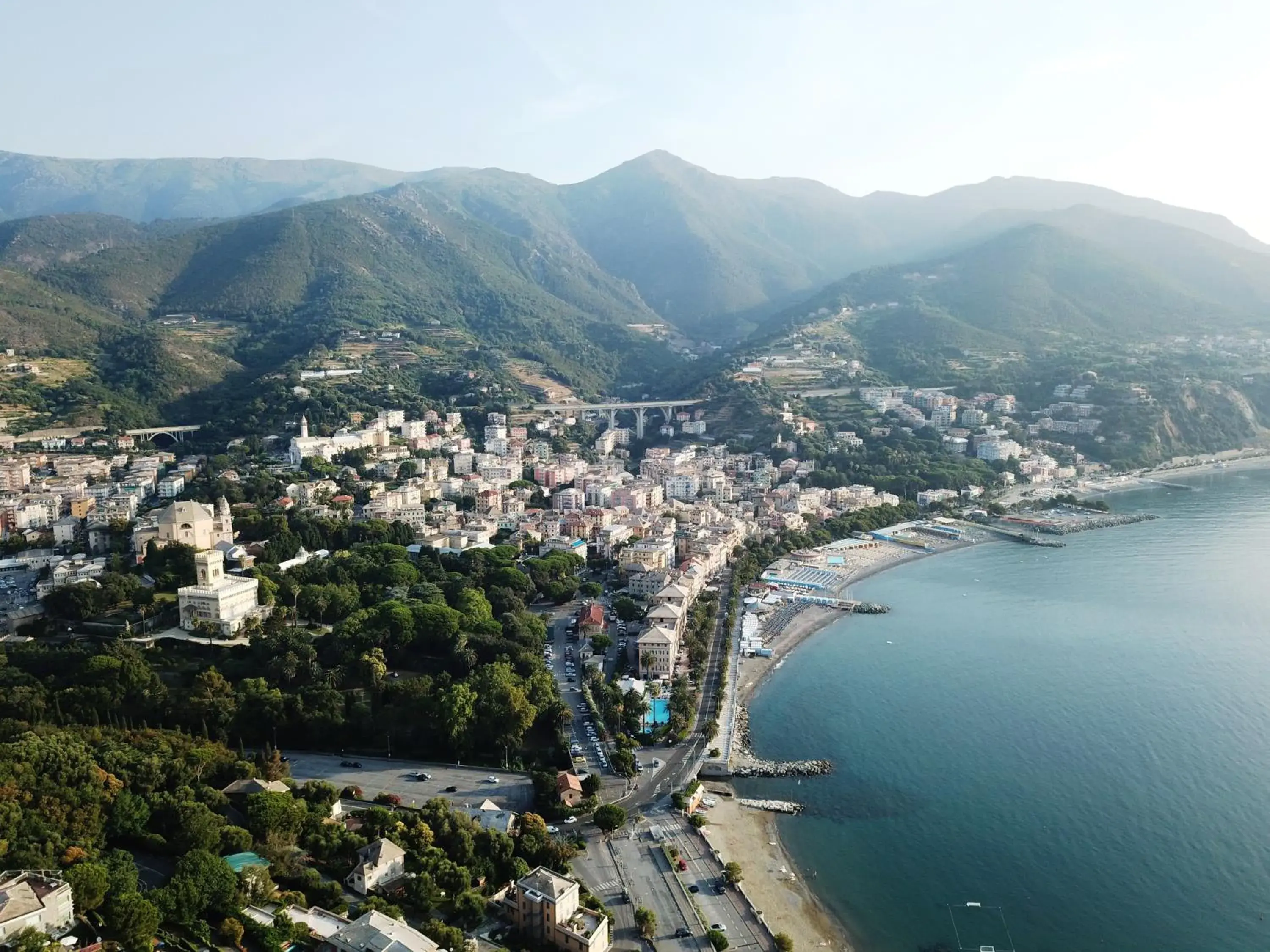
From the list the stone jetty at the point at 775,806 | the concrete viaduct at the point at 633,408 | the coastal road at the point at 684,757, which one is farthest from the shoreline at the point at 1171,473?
the stone jetty at the point at 775,806

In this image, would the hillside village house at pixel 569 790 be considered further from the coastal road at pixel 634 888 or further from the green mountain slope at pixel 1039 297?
the green mountain slope at pixel 1039 297

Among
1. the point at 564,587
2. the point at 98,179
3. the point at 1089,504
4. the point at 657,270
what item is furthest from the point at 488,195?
the point at 564,587

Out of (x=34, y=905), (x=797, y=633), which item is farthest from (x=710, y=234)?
(x=34, y=905)

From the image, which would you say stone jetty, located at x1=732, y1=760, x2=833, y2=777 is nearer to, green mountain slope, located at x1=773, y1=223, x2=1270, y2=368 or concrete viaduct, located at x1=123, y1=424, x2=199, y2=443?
concrete viaduct, located at x1=123, y1=424, x2=199, y2=443

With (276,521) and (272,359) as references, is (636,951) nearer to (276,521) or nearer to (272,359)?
(276,521)

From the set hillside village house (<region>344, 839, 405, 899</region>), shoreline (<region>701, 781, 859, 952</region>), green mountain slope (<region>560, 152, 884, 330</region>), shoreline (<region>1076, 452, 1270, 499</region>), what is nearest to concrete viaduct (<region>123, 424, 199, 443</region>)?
hillside village house (<region>344, 839, 405, 899</region>)
